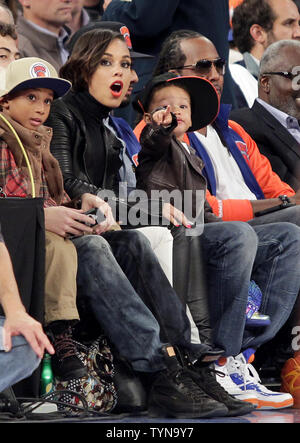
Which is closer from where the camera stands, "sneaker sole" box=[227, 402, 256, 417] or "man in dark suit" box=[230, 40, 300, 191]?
"sneaker sole" box=[227, 402, 256, 417]

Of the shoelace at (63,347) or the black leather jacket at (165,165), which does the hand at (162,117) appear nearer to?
the black leather jacket at (165,165)

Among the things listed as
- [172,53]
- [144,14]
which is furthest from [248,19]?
[172,53]

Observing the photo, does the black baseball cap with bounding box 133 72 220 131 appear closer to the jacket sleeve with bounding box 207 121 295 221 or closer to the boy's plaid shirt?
the jacket sleeve with bounding box 207 121 295 221

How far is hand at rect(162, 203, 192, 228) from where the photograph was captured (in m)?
3.94

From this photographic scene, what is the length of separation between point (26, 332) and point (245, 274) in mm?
1716

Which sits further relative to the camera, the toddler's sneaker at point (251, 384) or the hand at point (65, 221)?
the toddler's sneaker at point (251, 384)

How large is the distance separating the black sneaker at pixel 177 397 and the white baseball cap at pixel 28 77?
1.19 m

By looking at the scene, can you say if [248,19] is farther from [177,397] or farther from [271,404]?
[177,397]

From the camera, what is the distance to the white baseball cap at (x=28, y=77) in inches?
145

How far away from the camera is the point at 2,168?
11.5 ft

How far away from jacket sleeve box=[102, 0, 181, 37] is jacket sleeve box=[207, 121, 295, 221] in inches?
31.5

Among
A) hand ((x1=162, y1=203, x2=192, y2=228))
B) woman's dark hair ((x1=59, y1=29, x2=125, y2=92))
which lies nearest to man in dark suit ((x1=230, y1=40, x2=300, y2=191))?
woman's dark hair ((x1=59, y1=29, x2=125, y2=92))

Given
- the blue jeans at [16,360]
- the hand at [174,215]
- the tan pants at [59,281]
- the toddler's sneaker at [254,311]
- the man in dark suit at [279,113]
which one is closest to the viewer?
the blue jeans at [16,360]

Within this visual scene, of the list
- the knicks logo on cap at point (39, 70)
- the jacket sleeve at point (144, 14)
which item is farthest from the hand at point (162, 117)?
the jacket sleeve at point (144, 14)
